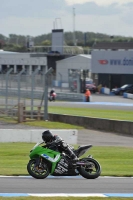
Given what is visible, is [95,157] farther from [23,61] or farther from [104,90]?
[23,61]

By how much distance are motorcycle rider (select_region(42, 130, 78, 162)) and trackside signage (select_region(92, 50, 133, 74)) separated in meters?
59.7

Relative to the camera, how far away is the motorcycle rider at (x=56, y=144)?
521 inches

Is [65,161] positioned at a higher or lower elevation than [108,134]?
higher

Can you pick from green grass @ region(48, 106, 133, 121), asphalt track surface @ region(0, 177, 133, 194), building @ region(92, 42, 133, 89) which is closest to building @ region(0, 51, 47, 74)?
building @ region(92, 42, 133, 89)

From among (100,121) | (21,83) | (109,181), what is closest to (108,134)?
(100,121)

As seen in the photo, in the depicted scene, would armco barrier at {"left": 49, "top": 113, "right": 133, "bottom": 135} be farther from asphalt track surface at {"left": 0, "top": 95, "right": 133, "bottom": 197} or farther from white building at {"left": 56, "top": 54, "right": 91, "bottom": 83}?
white building at {"left": 56, "top": 54, "right": 91, "bottom": 83}

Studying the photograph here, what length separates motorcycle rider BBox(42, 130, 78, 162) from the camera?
13.2m

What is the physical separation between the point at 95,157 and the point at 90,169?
480 cm

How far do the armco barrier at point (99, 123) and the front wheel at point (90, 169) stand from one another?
16.1m

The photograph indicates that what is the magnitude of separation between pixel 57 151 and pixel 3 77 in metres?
24.0

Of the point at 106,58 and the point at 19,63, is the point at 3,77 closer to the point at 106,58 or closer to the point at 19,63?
the point at 106,58

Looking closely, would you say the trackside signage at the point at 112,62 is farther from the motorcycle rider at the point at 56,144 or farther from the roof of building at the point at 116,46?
the motorcycle rider at the point at 56,144

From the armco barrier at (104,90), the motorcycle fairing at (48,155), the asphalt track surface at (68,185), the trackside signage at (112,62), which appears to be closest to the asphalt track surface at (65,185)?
the asphalt track surface at (68,185)

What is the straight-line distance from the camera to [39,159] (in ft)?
43.1
